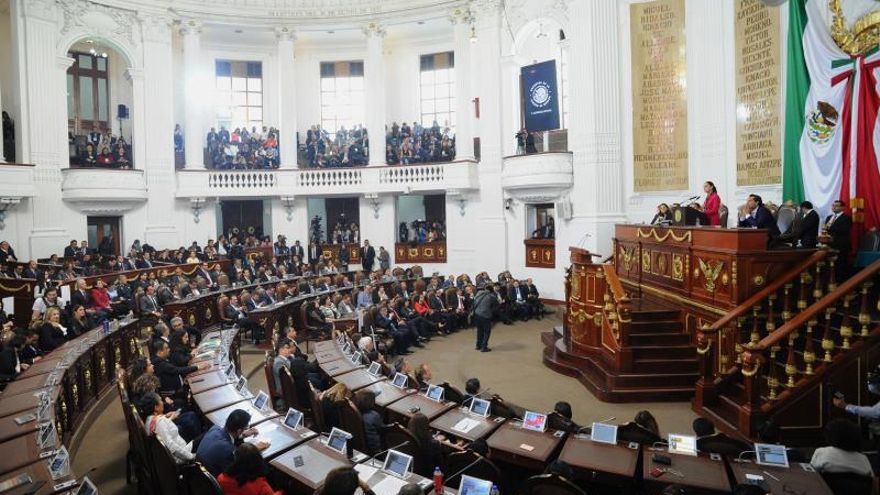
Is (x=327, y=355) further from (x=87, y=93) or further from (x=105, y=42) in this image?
(x=87, y=93)

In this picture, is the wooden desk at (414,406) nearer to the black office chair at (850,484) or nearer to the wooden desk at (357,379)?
the wooden desk at (357,379)

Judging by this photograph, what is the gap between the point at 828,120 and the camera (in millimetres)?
9086

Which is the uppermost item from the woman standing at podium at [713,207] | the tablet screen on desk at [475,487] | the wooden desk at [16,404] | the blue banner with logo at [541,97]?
the blue banner with logo at [541,97]

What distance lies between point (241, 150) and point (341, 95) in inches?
200

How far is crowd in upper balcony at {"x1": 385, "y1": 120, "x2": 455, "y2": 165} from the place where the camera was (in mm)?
21438

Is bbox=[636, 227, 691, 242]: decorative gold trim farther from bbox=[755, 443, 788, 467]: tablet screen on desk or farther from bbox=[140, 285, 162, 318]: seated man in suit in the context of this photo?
bbox=[140, 285, 162, 318]: seated man in suit

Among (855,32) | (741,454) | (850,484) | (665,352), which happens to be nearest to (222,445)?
(741,454)

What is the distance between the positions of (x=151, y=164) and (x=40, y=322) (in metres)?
11.4

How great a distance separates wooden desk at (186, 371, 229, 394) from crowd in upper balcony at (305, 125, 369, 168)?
1463 cm

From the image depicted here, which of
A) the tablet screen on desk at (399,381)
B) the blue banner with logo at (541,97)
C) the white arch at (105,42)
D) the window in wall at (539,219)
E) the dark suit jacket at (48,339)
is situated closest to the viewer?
the tablet screen on desk at (399,381)

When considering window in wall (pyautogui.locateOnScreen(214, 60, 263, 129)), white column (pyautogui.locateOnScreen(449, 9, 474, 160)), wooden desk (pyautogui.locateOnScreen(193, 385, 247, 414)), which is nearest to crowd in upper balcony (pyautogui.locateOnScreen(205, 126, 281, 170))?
window in wall (pyautogui.locateOnScreen(214, 60, 263, 129))

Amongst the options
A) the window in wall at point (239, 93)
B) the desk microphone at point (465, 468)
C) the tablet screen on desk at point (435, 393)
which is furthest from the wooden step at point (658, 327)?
the window in wall at point (239, 93)

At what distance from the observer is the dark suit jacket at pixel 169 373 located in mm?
8070

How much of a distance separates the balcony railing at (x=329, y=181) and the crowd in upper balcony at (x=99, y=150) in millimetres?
2038
